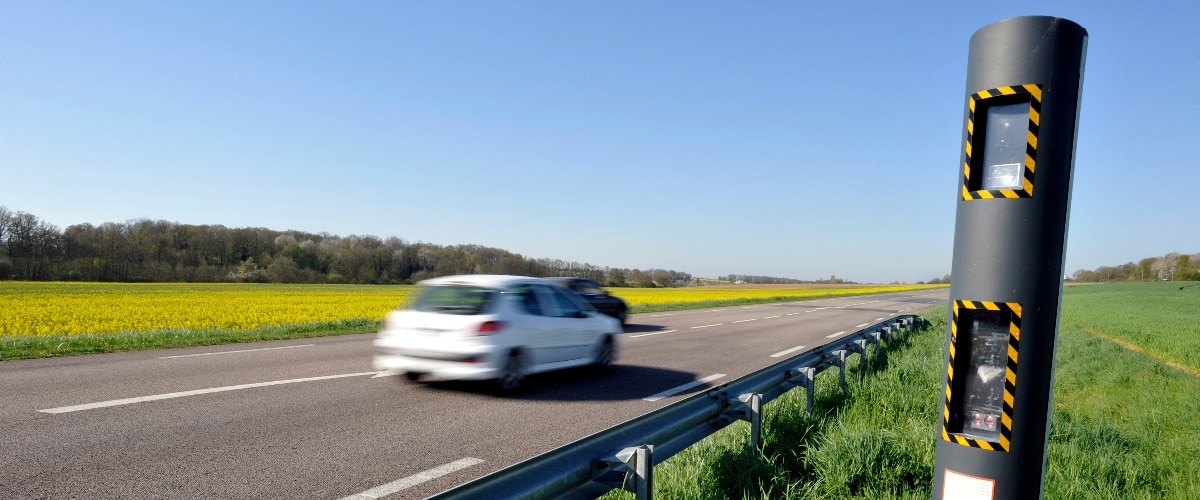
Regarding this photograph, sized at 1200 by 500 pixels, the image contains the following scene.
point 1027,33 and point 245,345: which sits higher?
point 1027,33

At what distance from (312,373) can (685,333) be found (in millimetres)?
9939

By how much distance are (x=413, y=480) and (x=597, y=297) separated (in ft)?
43.9

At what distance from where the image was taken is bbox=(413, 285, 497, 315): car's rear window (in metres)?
8.12

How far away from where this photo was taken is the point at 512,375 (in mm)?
8258

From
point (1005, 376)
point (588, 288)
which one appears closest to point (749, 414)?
point (1005, 376)

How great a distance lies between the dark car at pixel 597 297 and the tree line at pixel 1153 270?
95.4 metres

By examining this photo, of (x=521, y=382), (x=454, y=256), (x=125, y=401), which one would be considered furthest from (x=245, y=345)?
(x=454, y=256)

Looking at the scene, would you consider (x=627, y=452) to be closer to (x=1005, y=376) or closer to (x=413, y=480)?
(x=1005, y=376)

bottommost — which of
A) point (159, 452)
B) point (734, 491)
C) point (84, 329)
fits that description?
point (84, 329)

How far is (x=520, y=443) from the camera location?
5.89 meters

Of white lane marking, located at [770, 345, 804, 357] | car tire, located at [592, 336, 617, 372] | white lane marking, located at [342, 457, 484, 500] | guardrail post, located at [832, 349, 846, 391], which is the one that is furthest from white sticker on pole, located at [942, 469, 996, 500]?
white lane marking, located at [770, 345, 804, 357]

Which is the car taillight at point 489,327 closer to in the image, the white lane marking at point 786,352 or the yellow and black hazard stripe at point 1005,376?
the yellow and black hazard stripe at point 1005,376

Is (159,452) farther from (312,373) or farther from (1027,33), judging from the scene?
(1027,33)

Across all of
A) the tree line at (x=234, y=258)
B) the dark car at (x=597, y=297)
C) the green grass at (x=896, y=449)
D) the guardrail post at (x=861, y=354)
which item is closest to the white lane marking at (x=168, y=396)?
the green grass at (x=896, y=449)
